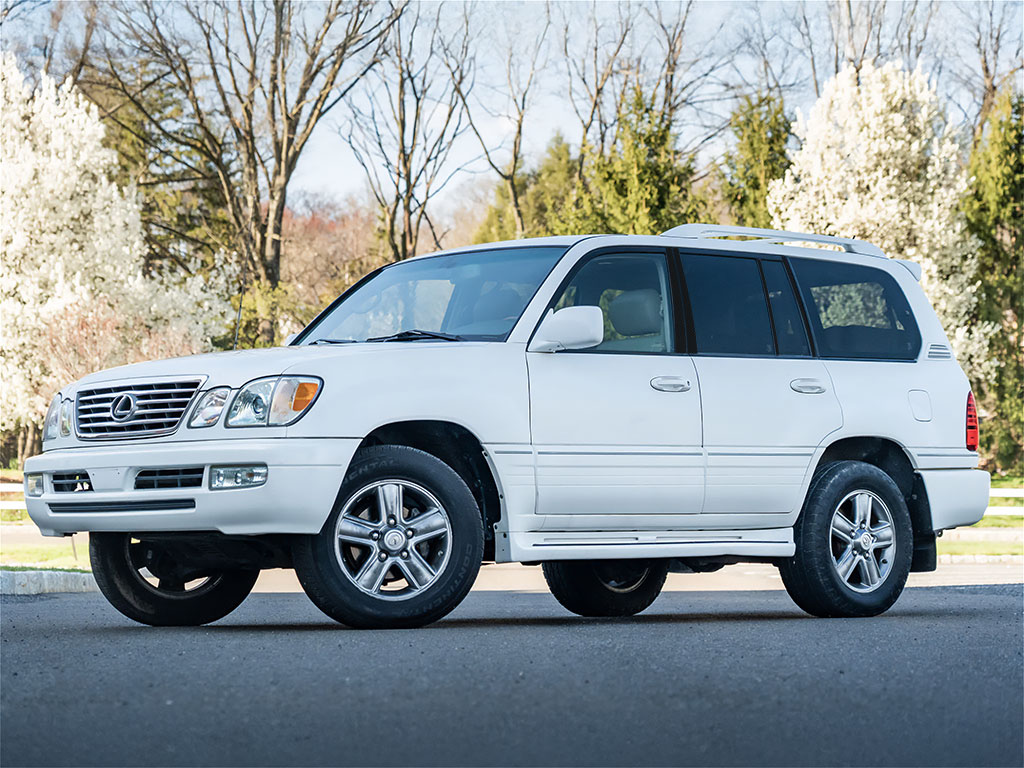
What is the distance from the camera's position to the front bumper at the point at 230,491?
7.57 m

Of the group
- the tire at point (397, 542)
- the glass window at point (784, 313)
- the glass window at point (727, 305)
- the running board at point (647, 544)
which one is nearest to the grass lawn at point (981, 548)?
the glass window at point (784, 313)

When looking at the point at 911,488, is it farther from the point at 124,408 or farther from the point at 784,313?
the point at 124,408

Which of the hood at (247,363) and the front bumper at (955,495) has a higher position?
the hood at (247,363)

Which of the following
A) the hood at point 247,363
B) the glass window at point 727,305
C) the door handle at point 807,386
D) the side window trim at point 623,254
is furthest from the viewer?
the door handle at point 807,386

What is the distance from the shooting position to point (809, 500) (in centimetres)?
943

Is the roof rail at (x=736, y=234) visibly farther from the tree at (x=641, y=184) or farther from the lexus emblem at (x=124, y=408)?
the tree at (x=641, y=184)

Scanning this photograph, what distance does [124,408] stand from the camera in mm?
8062

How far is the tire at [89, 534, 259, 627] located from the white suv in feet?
0.05

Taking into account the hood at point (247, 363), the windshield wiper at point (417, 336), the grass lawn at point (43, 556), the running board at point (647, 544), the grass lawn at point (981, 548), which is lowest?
the grass lawn at point (981, 548)

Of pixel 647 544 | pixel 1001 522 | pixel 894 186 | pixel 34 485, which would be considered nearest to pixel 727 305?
pixel 647 544

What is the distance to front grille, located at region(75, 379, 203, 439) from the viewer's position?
25.8 feet

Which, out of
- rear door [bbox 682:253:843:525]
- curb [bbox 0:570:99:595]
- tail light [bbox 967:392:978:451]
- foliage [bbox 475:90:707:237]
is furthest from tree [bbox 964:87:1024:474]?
rear door [bbox 682:253:843:525]

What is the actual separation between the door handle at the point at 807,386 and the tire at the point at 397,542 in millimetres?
2409

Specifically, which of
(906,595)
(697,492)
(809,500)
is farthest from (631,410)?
(906,595)
